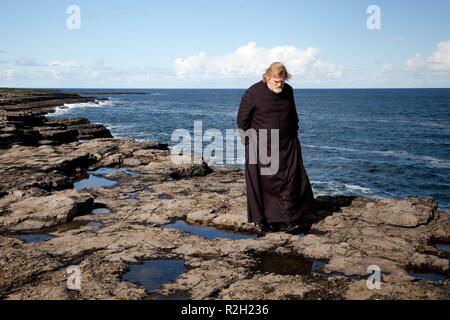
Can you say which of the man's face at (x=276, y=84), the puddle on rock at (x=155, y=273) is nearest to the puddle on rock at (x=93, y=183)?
the puddle on rock at (x=155, y=273)

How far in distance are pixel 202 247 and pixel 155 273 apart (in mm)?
1019

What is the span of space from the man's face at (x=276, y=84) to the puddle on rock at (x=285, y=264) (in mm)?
2729

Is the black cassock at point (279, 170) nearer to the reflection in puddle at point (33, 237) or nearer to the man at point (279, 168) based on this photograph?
the man at point (279, 168)

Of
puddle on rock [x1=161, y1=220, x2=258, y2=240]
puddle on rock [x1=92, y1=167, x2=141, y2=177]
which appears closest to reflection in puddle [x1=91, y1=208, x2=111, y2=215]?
puddle on rock [x1=161, y1=220, x2=258, y2=240]

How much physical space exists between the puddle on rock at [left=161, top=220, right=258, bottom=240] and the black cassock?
372mm

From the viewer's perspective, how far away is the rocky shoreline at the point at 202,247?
15.8ft

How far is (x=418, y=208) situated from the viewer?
24.8 ft

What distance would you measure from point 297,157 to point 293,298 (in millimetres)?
2925

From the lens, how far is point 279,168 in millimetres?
6832

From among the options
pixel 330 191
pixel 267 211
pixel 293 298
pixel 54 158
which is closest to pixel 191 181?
pixel 267 211

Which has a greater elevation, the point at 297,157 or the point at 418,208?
the point at 297,157

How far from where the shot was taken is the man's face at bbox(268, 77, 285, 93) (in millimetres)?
6471
